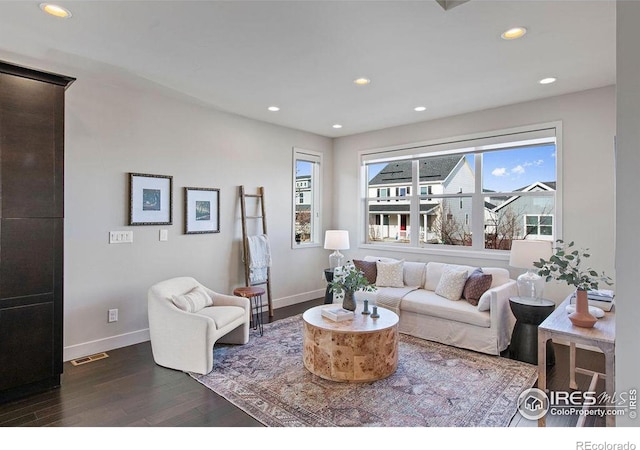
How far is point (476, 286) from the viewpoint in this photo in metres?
3.78

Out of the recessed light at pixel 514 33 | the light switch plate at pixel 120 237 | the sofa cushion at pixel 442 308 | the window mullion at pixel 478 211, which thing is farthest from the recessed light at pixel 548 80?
the light switch plate at pixel 120 237

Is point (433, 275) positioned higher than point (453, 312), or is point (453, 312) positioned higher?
point (433, 275)

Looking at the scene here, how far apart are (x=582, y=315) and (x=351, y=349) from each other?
5.27 feet

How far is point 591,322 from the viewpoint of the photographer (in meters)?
2.15

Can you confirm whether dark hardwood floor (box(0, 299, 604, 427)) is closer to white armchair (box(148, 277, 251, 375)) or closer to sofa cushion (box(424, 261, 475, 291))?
white armchair (box(148, 277, 251, 375))

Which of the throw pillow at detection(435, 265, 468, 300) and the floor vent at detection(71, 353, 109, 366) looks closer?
the floor vent at detection(71, 353, 109, 366)

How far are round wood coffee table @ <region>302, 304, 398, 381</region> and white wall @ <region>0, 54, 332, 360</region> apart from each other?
1.98 m

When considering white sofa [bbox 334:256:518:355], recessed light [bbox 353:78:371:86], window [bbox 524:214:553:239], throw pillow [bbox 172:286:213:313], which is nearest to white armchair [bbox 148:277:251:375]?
throw pillow [bbox 172:286:213:313]

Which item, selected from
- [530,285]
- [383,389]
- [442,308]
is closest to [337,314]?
[383,389]

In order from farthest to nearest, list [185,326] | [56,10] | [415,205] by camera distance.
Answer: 1. [415,205]
2. [185,326]
3. [56,10]

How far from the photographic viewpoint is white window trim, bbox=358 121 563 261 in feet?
12.8

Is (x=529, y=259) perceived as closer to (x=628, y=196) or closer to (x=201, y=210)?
(x=628, y=196)

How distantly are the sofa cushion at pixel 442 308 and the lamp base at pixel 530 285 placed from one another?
0.47 m
